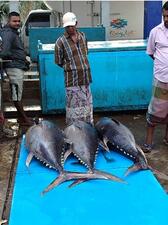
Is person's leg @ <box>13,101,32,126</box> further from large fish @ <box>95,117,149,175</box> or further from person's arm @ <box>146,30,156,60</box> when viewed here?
person's arm @ <box>146,30,156,60</box>

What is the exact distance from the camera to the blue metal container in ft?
21.7

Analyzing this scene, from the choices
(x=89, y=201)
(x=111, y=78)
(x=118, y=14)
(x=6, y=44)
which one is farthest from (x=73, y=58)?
(x=118, y=14)

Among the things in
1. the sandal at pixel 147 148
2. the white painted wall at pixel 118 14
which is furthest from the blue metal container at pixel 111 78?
the white painted wall at pixel 118 14

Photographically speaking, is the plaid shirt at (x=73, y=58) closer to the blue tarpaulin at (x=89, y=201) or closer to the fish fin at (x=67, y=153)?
the fish fin at (x=67, y=153)

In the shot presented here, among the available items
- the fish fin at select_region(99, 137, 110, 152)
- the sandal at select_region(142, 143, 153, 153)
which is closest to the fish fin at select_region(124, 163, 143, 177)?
the fish fin at select_region(99, 137, 110, 152)

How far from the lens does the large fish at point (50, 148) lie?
12.8ft

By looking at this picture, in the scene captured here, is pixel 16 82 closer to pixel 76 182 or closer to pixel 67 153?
pixel 67 153

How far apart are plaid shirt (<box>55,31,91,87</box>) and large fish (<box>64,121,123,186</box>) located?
0.71 metres

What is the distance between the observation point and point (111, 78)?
672cm

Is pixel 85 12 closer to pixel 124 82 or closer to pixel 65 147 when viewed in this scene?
pixel 124 82

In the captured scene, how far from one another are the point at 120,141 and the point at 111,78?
2.32 m

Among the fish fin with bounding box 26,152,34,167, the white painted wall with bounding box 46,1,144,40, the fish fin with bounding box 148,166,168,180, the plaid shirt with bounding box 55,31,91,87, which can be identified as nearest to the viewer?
the fish fin with bounding box 26,152,34,167

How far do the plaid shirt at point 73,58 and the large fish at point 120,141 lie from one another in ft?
2.34

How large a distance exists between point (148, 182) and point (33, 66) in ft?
21.3
